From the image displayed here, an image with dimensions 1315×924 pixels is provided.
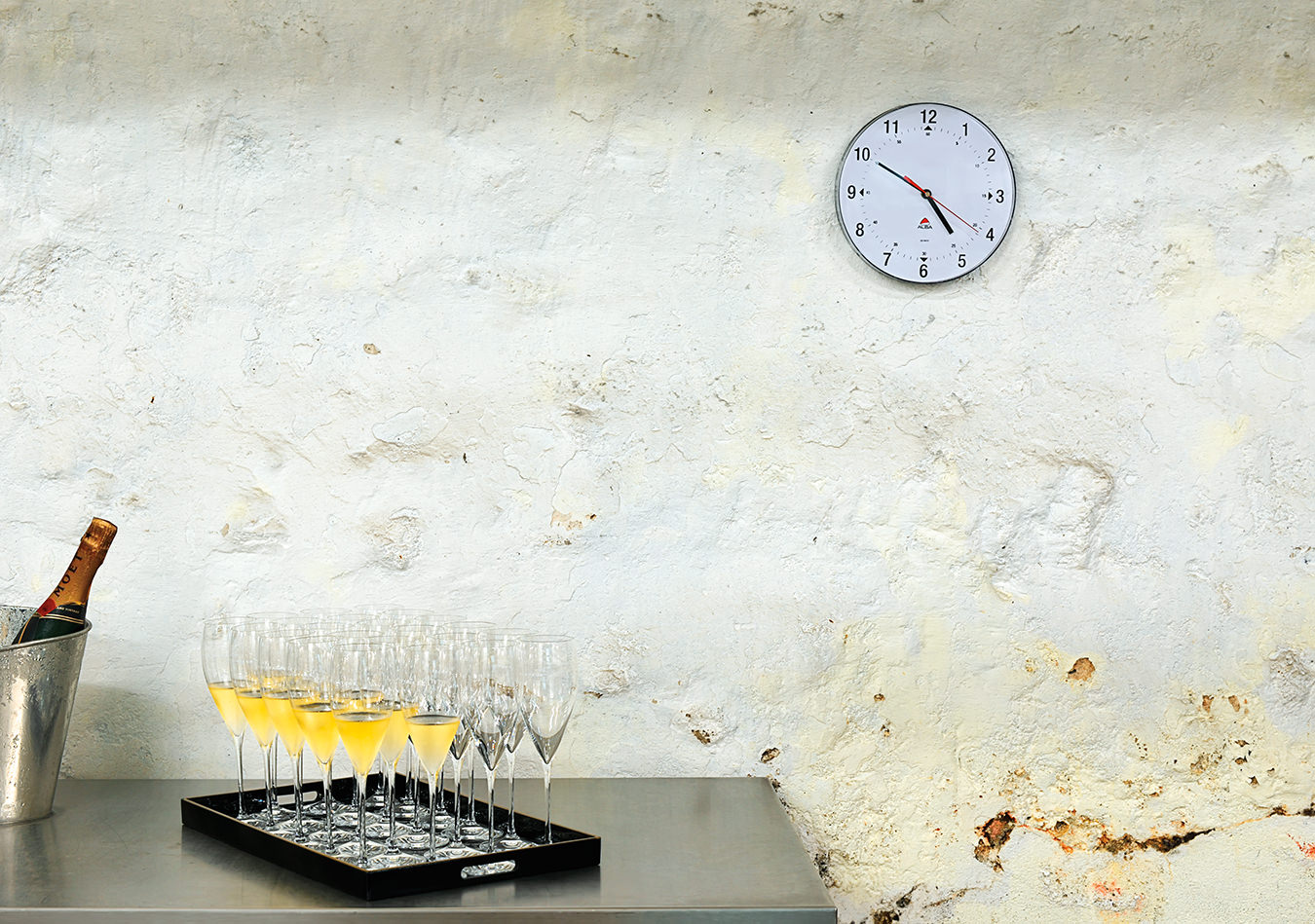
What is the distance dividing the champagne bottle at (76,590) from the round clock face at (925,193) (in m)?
1.20

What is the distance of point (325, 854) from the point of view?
133 centimetres

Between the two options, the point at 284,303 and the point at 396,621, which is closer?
the point at 396,621

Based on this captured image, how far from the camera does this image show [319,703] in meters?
1.44

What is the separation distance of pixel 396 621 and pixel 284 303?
1.82 ft

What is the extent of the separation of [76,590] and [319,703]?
18.4 inches

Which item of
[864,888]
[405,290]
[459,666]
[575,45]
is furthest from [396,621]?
[575,45]

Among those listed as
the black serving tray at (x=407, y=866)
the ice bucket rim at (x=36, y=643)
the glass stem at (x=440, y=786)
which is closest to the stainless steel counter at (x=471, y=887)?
the black serving tray at (x=407, y=866)

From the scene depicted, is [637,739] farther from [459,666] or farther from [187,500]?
[187,500]

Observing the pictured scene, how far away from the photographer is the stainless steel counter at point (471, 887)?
1245 millimetres

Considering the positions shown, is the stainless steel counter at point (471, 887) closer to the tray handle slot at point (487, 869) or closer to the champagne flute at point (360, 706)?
the tray handle slot at point (487, 869)

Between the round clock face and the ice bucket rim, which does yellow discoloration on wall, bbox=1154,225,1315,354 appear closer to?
the round clock face

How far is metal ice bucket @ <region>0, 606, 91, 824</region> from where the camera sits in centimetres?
155

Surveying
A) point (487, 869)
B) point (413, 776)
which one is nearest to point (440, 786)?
point (413, 776)

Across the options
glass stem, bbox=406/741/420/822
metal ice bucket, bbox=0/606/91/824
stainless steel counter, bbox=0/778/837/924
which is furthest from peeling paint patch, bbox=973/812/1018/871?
metal ice bucket, bbox=0/606/91/824
